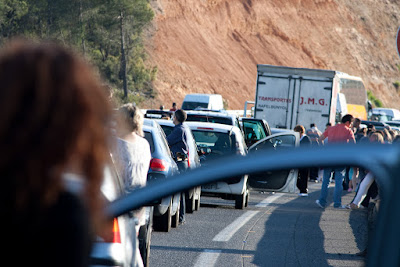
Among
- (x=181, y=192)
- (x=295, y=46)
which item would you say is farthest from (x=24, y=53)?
(x=295, y=46)

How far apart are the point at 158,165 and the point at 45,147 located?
279 inches

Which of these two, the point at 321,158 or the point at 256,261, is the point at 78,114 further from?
the point at 256,261

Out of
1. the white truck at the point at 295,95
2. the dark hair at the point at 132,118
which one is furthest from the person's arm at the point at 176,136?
the white truck at the point at 295,95

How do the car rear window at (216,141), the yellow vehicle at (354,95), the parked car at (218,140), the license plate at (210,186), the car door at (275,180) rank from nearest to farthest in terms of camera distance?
the car door at (275,180), the license plate at (210,186), the parked car at (218,140), the car rear window at (216,141), the yellow vehicle at (354,95)

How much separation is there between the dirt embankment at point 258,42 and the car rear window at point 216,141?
42.1m

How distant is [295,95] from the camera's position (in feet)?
94.3

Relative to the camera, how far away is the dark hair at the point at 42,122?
1.83m

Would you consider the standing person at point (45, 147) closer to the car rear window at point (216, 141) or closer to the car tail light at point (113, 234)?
the car tail light at point (113, 234)

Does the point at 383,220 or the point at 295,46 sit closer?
the point at 383,220

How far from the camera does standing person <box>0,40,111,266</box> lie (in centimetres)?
183

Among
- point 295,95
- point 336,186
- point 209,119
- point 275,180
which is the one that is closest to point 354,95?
point 295,95

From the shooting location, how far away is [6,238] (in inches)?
73.2

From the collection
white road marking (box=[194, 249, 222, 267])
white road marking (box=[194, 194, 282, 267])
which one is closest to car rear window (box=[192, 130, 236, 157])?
white road marking (box=[194, 194, 282, 267])

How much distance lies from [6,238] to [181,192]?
2.11ft
